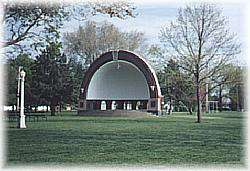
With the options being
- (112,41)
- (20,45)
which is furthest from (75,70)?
(20,45)

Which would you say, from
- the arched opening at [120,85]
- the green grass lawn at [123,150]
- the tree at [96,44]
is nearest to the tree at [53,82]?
the tree at [96,44]

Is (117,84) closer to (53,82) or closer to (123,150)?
(53,82)

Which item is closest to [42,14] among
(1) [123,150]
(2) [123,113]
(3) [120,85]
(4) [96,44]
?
(1) [123,150]

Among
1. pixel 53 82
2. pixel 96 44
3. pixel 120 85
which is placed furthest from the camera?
pixel 120 85

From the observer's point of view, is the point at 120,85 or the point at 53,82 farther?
the point at 120,85

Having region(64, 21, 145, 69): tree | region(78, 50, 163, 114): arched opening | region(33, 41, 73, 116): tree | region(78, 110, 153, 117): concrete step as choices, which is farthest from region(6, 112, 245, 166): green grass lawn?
region(78, 50, 163, 114): arched opening

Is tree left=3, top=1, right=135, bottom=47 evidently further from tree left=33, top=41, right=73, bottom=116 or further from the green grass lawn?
tree left=33, top=41, right=73, bottom=116

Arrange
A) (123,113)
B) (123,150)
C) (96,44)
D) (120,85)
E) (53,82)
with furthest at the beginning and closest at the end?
(120,85), (96,44), (53,82), (123,113), (123,150)

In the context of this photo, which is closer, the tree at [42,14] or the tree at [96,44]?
the tree at [42,14]

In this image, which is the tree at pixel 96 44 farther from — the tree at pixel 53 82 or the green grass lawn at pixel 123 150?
the green grass lawn at pixel 123 150

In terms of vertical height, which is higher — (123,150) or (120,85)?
(120,85)

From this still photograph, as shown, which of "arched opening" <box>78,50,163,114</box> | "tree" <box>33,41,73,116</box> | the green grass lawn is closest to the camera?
the green grass lawn

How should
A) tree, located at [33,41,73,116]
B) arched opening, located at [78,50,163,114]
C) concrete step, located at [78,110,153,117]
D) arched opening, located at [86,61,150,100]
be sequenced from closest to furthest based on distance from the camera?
concrete step, located at [78,110,153,117]
tree, located at [33,41,73,116]
arched opening, located at [78,50,163,114]
arched opening, located at [86,61,150,100]

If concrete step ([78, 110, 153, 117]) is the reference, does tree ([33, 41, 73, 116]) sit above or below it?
above
